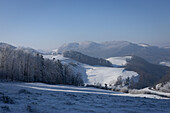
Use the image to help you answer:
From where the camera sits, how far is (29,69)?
2333 inches

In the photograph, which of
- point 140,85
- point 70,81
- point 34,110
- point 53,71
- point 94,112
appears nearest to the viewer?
point 34,110

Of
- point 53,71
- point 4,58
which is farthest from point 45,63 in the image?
point 4,58

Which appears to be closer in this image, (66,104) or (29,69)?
(66,104)

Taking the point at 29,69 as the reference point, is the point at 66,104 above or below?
below

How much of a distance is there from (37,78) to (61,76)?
9.89 metres

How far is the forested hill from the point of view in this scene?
5509cm

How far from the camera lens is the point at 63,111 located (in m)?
11.5

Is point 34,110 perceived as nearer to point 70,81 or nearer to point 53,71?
point 53,71

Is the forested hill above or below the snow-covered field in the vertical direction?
above

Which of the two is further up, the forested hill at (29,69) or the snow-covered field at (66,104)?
the forested hill at (29,69)

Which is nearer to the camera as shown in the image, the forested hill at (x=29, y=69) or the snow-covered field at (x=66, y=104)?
the snow-covered field at (x=66, y=104)

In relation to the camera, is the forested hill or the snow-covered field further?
the forested hill

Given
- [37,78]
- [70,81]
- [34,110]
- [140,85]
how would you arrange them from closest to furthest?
1. [34,110]
2. [37,78]
3. [70,81]
4. [140,85]

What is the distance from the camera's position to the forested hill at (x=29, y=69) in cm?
5509
